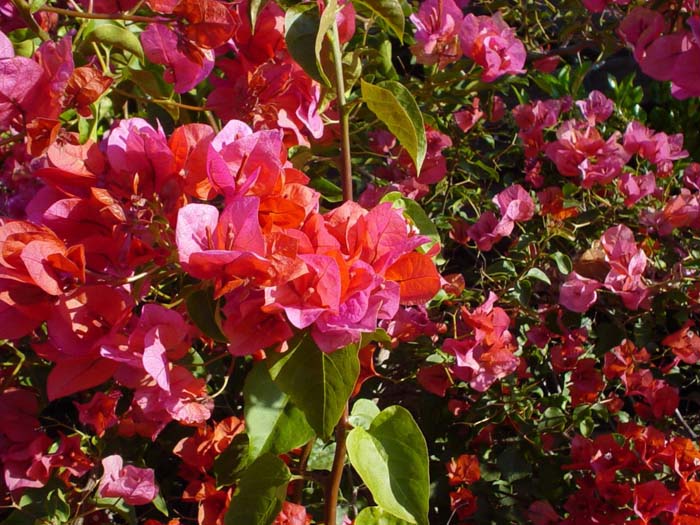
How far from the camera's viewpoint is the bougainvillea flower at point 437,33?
1228 mm

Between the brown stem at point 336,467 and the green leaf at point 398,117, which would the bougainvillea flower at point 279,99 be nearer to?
the green leaf at point 398,117

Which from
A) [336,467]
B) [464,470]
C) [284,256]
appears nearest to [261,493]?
[336,467]

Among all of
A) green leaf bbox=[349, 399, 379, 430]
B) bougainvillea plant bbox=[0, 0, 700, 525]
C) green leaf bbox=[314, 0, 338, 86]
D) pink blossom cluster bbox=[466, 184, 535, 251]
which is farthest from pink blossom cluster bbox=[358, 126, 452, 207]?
green leaf bbox=[314, 0, 338, 86]

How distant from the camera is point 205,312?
58 cm

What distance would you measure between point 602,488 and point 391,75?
0.77m

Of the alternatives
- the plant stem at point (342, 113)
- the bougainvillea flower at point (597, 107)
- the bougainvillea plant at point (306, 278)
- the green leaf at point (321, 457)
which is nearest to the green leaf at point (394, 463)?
the bougainvillea plant at point (306, 278)

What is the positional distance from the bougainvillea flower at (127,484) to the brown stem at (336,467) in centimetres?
29

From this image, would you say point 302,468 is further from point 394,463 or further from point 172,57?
point 172,57

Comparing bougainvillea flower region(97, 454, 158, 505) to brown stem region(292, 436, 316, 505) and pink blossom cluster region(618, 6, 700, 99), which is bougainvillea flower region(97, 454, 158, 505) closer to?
Answer: brown stem region(292, 436, 316, 505)

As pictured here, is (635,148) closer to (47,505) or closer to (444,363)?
(444,363)

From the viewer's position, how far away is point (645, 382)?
133cm

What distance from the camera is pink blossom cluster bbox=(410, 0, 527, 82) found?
45.7 inches

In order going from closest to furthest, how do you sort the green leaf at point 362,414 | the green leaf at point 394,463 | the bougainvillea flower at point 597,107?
the green leaf at point 394,463 → the green leaf at point 362,414 → the bougainvillea flower at point 597,107

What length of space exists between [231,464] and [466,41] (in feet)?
2.38
